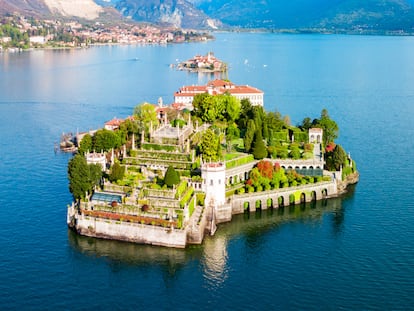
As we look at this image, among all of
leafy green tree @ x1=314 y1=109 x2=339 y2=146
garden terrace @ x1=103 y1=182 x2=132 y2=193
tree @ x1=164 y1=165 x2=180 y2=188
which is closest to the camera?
tree @ x1=164 y1=165 x2=180 y2=188

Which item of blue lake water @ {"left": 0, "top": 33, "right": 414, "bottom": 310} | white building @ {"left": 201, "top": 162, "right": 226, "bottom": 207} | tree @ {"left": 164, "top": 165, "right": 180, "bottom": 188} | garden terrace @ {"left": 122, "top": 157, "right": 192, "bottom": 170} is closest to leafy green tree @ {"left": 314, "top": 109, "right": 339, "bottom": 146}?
blue lake water @ {"left": 0, "top": 33, "right": 414, "bottom": 310}

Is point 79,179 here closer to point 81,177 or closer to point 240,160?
point 81,177

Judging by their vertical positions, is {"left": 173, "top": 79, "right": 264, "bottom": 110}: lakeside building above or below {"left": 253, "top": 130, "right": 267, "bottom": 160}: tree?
above

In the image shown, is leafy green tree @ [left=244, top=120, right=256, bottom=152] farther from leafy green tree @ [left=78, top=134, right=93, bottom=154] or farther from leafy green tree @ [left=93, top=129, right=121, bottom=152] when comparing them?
leafy green tree @ [left=78, top=134, right=93, bottom=154]

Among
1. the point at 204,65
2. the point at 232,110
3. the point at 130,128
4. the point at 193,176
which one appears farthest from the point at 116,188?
the point at 204,65

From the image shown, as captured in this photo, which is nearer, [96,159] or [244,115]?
[96,159]

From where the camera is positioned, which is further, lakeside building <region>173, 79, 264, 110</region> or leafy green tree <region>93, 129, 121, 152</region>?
lakeside building <region>173, 79, 264, 110</region>

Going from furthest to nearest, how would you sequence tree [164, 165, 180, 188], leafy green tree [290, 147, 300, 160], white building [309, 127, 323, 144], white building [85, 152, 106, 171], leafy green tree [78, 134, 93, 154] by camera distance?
white building [309, 127, 323, 144]
leafy green tree [78, 134, 93, 154]
leafy green tree [290, 147, 300, 160]
white building [85, 152, 106, 171]
tree [164, 165, 180, 188]

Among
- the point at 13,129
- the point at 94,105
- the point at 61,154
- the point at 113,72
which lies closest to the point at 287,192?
the point at 61,154
